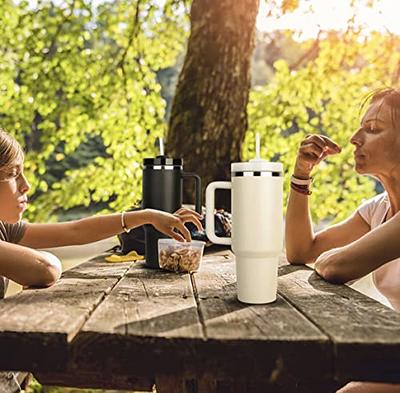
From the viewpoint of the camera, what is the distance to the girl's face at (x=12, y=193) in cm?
144

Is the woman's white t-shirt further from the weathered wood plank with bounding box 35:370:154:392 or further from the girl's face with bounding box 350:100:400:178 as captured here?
Answer: the weathered wood plank with bounding box 35:370:154:392

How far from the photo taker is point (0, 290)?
136 centimetres

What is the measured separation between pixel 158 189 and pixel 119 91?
11.8 feet

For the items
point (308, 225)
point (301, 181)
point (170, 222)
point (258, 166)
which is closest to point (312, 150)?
point (301, 181)

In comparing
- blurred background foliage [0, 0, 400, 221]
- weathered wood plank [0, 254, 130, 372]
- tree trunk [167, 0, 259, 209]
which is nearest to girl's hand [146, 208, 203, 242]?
weathered wood plank [0, 254, 130, 372]

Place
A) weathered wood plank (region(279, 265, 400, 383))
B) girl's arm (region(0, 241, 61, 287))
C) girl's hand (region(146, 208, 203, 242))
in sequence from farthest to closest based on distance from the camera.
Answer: girl's hand (region(146, 208, 203, 242)) < girl's arm (region(0, 241, 61, 287)) < weathered wood plank (region(279, 265, 400, 383))

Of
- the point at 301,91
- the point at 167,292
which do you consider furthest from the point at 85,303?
the point at 301,91

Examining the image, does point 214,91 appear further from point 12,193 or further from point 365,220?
point 12,193

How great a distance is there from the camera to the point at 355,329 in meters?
0.81

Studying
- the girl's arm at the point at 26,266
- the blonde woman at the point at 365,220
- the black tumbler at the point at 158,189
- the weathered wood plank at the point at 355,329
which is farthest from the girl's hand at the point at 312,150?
the girl's arm at the point at 26,266

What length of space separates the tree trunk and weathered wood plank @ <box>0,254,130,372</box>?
208 centimetres

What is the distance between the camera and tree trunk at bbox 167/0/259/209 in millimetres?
3176

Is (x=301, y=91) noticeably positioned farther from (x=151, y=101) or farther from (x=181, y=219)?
(x=181, y=219)

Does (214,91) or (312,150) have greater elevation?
(214,91)
